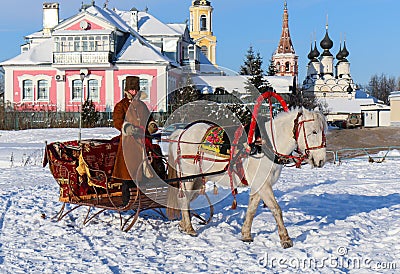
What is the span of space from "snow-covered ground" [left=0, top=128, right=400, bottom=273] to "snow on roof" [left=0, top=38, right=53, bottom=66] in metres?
27.5

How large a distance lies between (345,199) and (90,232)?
499 cm

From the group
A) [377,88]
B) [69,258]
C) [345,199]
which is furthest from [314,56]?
[69,258]

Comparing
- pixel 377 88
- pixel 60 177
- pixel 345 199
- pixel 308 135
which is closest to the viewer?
pixel 308 135

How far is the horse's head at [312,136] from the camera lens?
23.2 feet

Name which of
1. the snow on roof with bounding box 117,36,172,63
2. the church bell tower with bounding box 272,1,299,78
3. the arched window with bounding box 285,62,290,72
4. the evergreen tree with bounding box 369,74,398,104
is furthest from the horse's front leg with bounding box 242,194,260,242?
the evergreen tree with bounding box 369,74,398,104

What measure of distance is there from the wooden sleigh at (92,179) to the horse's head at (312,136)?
1948mm

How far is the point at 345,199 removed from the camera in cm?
1075

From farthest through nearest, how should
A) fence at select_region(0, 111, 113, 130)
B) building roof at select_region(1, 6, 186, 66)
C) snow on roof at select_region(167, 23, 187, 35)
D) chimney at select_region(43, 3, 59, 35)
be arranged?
chimney at select_region(43, 3, 59, 35), snow on roof at select_region(167, 23, 187, 35), building roof at select_region(1, 6, 186, 66), fence at select_region(0, 111, 113, 130)

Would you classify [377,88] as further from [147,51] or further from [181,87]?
[181,87]

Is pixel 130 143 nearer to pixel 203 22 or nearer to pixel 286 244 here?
pixel 286 244

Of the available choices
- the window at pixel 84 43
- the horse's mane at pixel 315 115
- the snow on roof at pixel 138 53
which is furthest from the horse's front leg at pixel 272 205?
the window at pixel 84 43

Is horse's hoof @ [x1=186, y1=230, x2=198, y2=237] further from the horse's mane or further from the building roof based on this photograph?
the building roof

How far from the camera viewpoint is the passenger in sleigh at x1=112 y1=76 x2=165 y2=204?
7785 millimetres

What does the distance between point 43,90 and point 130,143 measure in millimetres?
31962
